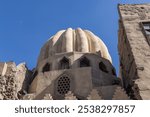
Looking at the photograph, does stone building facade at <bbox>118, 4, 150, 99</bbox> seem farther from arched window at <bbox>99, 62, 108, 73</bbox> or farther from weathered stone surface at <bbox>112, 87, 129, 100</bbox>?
arched window at <bbox>99, 62, 108, 73</bbox>

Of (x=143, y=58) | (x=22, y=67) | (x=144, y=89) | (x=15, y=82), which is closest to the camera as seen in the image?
(x=144, y=89)

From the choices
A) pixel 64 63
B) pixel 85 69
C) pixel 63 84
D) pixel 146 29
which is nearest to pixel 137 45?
pixel 146 29

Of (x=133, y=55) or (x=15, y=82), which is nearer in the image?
(x=133, y=55)

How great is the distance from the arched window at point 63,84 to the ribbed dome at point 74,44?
10.1 feet

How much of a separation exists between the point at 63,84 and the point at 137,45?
5.30 meters

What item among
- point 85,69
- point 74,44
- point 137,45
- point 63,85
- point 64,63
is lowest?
point 63,85

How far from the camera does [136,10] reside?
680 inches

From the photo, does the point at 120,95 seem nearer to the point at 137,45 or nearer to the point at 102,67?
the point at 137,45

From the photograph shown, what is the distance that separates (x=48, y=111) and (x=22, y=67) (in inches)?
430

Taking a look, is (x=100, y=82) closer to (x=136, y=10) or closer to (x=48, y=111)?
(x=136, y=10)

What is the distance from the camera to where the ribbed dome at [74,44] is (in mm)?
20969

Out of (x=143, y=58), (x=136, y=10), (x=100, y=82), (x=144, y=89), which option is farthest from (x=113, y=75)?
(x=144, y=89)

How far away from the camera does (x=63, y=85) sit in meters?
17.8

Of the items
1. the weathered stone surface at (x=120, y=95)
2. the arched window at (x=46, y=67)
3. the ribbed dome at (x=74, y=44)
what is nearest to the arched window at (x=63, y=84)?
the arched window at (x=46, y=67)
